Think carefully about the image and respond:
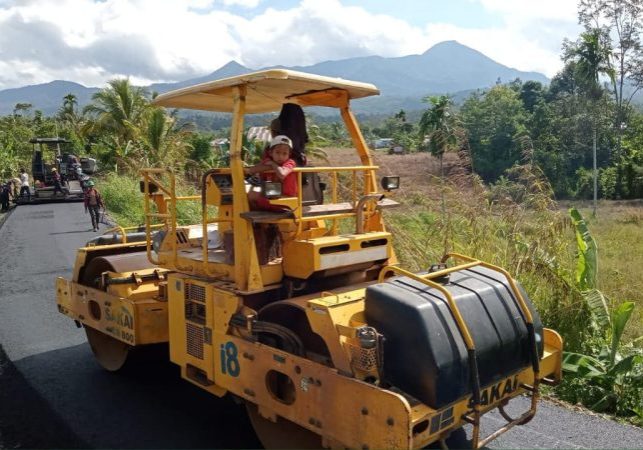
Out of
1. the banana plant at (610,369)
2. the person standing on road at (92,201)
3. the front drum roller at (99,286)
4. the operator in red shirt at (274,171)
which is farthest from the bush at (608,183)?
the operator in red shirt at (274,171)

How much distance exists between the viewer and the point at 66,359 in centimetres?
583

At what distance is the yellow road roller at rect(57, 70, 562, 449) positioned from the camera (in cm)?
300

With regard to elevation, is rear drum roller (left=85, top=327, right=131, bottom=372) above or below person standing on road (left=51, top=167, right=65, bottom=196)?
below

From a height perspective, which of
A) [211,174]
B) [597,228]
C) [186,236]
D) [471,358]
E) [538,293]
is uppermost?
[211,174]

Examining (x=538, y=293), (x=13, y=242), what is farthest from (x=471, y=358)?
(x=13, y=242)

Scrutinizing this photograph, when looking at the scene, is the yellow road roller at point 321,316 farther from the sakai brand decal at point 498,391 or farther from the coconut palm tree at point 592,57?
the coconut palm tree at point 592,57

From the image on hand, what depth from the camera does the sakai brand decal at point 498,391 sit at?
3205 mm

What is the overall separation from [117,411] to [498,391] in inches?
119

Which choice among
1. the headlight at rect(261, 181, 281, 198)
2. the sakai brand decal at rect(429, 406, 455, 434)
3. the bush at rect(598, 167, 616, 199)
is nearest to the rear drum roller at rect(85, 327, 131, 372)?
the headlight at rect(261, 181, 281, 198)

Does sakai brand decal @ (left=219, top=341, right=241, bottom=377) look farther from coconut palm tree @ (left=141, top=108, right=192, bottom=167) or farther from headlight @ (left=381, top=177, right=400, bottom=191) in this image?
coconut palm tree @ (left=141, top=108, right=192, bottom=167)

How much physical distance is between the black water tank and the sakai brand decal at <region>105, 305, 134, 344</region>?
2.29 meters

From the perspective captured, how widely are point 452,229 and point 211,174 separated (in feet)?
13.1

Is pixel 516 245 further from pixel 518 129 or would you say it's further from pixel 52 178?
pixel 518 129

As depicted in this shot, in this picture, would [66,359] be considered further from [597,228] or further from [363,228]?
[597,228]
